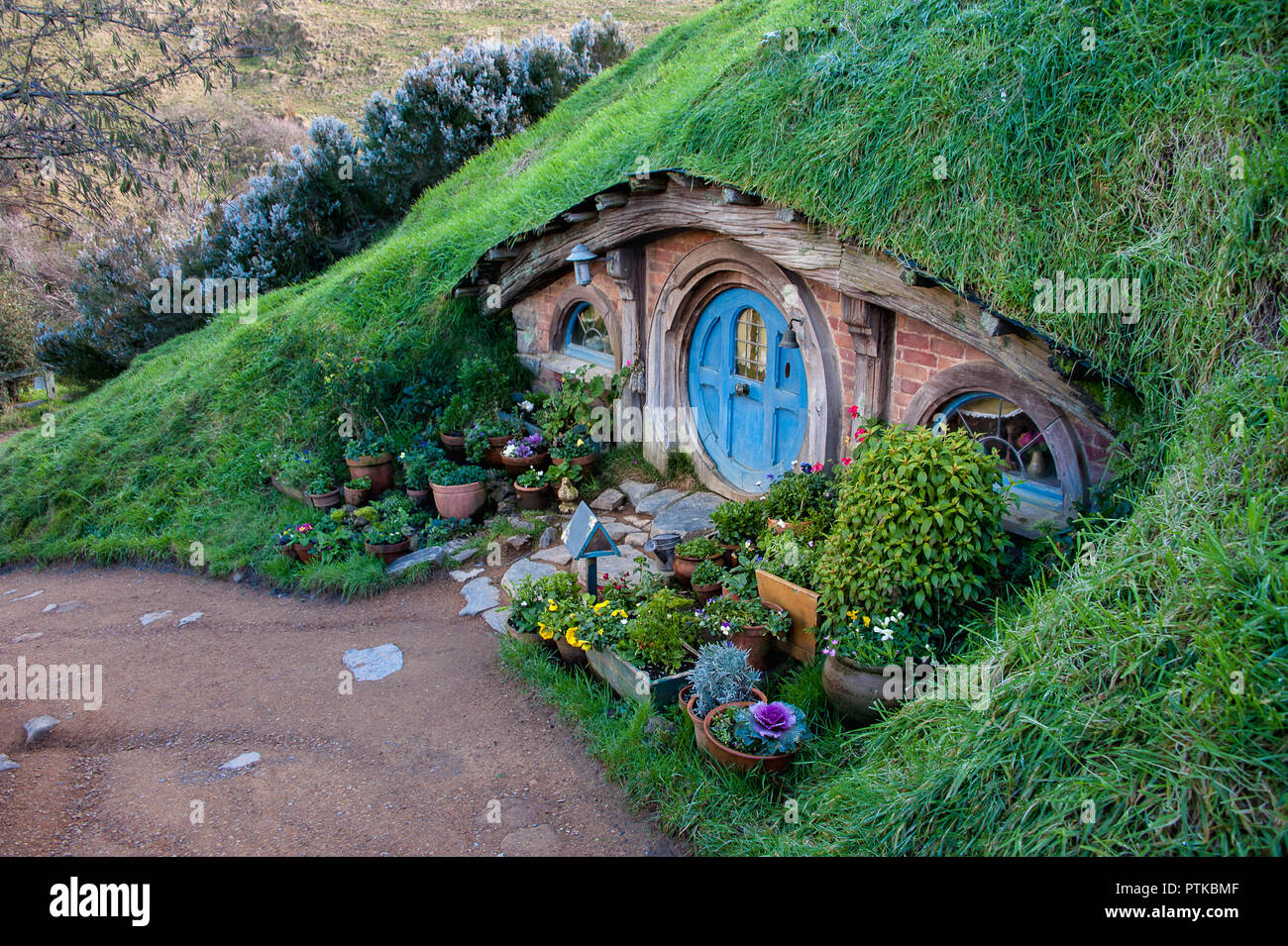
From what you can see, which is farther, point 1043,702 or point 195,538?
point 195,538

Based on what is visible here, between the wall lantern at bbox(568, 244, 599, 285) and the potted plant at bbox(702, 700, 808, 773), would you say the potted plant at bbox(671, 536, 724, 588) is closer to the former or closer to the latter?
the potted plant at bbox(702, 700, 808, 773)

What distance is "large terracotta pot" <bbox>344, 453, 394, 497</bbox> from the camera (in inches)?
355

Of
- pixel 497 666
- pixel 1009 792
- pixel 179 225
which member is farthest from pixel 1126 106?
pixel 179 225

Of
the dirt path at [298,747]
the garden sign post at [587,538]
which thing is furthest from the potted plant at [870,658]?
the garden sign post at [587,538]

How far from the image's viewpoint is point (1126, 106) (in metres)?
4.79

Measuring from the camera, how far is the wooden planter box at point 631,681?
16.6 feet

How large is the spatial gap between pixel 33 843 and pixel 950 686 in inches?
198

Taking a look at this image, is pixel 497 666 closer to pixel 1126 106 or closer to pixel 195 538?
pixel 195 538

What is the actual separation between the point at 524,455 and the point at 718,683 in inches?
182

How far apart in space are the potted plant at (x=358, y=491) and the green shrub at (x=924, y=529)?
5.86 metres

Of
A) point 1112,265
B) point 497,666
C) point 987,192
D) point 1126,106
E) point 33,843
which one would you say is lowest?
point 33,843

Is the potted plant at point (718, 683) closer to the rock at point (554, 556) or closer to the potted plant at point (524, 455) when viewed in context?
the rock at point (554, 556)

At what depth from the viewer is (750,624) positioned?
5328 millimetres

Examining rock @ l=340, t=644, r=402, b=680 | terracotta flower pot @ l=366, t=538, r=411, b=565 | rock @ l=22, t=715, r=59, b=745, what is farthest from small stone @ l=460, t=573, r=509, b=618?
rock @ l=22, t=715, r=59, b=745
